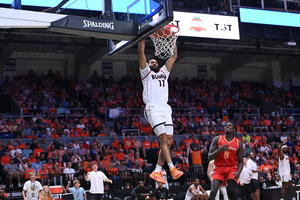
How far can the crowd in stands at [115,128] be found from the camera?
14.2 metres

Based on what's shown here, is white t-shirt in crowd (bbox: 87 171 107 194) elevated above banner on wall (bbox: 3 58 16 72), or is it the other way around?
banner on wall (bbox: 3 58 16 72)

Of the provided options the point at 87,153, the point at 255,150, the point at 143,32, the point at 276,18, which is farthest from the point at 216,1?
the point at 143,32

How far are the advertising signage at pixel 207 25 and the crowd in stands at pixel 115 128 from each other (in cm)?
458

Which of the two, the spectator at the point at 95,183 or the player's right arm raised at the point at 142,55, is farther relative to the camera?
the spectator at the point at 95,183

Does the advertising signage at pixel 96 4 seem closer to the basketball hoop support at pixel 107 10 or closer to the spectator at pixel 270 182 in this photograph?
the basketball hoop support at pixel 107 10

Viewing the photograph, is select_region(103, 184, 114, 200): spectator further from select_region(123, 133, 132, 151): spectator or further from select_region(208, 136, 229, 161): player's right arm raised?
select_region(208, 136, 229, 161): player's right arm raised

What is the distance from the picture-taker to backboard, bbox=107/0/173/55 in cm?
610

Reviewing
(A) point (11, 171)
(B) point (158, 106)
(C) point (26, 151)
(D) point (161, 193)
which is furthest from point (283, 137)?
(B) point (158, 106)

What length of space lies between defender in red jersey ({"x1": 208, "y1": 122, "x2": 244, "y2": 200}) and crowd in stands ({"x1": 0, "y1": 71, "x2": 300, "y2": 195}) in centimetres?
655

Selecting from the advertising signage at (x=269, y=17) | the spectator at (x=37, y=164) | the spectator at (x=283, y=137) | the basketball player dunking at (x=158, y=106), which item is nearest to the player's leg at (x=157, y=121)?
the basketball player dunking at (x=158, y=106)

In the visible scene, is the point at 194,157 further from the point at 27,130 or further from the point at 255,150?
the point at 27,130

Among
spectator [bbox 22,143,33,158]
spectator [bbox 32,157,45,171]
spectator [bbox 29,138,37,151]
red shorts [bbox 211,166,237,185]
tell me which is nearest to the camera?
red shorts [bbox 211,166,237,185]

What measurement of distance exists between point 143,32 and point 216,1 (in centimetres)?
1514

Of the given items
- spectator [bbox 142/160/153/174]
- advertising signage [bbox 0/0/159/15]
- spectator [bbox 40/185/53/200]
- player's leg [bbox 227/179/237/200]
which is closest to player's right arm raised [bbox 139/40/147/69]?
advertising signage [bbox 0/0/159/15]
